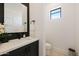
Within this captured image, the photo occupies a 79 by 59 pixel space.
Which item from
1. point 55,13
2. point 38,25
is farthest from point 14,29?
point 55,13

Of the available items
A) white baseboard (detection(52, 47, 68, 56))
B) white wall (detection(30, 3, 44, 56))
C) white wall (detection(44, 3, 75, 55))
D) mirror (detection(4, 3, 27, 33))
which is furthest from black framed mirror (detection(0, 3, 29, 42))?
white baseboard (detection(52, 47, 68, 56))

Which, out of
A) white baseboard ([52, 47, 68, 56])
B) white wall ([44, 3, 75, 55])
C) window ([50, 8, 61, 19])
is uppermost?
window ([50, 8, 61, 19])

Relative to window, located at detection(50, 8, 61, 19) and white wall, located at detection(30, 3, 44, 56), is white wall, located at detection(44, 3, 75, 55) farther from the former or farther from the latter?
white wall, located at detection(30, 3, 44, 56)

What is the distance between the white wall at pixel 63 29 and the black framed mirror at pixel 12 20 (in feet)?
2.71

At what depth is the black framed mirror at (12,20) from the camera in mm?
2116

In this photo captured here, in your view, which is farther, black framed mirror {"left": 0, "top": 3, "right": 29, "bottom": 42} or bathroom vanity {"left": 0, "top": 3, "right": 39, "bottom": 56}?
black framed mirror {"left": 0, "top": 3, "right": 29, "bottom": 42}

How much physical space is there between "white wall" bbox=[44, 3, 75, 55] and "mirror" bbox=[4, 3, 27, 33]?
893mm

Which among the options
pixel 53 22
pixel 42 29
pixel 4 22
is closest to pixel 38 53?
pixel 42 29

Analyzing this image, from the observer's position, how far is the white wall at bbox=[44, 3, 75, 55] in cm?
405

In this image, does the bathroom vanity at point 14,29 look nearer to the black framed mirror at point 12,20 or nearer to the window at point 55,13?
the black framed mirror at point 12,20

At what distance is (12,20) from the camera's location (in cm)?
245

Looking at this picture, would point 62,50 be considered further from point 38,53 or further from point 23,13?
point 23,13

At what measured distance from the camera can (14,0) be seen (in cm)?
243

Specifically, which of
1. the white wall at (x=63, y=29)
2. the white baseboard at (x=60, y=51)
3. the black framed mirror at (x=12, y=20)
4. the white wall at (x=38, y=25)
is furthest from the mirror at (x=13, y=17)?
the white baseboard at (x=60, y=51)
